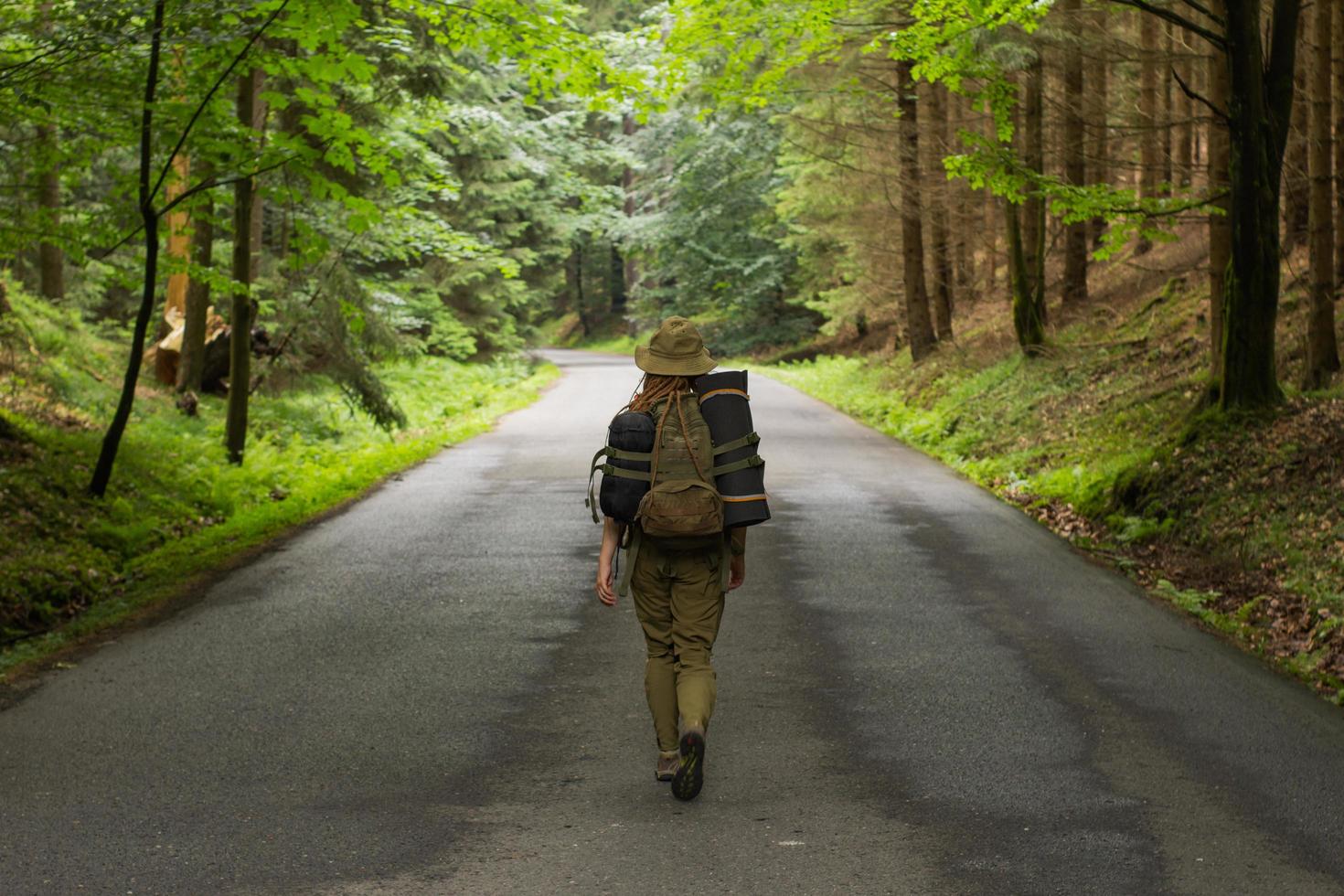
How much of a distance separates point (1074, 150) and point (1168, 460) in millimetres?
9089

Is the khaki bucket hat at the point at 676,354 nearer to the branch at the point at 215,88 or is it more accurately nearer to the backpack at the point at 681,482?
the backpack at the point at 681,482

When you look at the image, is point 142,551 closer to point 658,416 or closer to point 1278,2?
point 658,416

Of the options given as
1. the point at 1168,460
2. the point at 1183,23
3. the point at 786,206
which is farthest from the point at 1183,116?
the point at 1183,23

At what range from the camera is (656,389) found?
5.57 m

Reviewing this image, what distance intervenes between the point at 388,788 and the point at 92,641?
386 cm

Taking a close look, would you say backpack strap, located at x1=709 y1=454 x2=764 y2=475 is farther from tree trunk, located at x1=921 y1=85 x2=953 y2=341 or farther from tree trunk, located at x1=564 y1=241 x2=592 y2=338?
tree trunk, located at x1=564 y1=241 x2=592 y2=338

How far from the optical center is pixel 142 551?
11430mm

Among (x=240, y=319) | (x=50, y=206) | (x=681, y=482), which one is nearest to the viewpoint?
(x=681, y=482)

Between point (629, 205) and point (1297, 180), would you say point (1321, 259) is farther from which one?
point (629, 205)

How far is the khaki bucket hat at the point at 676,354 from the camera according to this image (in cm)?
548

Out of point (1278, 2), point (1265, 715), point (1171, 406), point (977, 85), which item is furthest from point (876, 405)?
point (1265, 715)

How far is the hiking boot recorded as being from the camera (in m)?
5.22

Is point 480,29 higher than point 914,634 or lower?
higher

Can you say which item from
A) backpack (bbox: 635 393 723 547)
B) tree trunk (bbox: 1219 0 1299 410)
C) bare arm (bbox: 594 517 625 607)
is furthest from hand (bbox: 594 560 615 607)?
tree trunk (bbox: 1219 0 1299 410)
